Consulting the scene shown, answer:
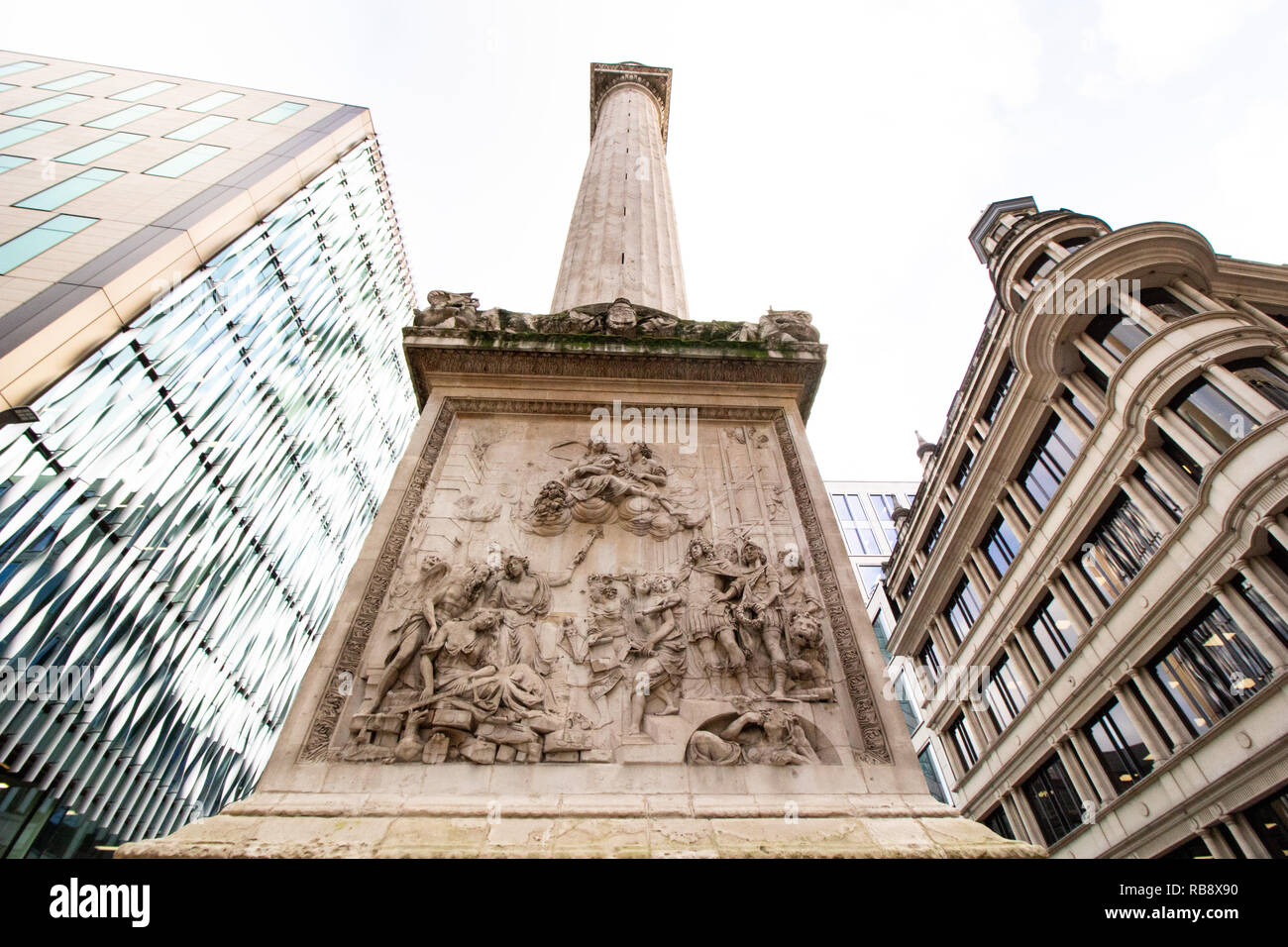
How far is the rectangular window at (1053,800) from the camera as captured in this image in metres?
18.2

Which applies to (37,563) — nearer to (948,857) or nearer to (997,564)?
(948,857)

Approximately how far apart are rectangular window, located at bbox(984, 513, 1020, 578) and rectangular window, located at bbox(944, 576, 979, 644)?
189 centimetres

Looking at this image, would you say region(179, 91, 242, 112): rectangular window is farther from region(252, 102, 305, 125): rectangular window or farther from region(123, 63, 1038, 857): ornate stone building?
region(123, 63, 1038, 857): ornate stone building

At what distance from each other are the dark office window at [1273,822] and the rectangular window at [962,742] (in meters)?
11.5

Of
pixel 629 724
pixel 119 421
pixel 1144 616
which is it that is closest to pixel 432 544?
pixel 629 724

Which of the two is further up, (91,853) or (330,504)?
(330,504)

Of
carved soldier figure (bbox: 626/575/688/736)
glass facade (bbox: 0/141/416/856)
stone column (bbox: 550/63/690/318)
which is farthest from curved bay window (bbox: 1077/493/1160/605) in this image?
glass facade (bbox: 0/141/416/856)

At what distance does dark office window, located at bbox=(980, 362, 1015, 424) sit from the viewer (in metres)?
23.2

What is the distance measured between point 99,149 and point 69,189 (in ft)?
12.6

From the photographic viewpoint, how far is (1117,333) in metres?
17.9

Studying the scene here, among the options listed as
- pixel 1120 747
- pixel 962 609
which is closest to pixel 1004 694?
pixel 962 609

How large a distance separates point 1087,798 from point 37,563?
29488 millimetres

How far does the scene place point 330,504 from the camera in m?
30.1

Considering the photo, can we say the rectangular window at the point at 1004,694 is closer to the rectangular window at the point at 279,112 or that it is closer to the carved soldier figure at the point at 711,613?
the carved soldier figure at the point at 711,613
